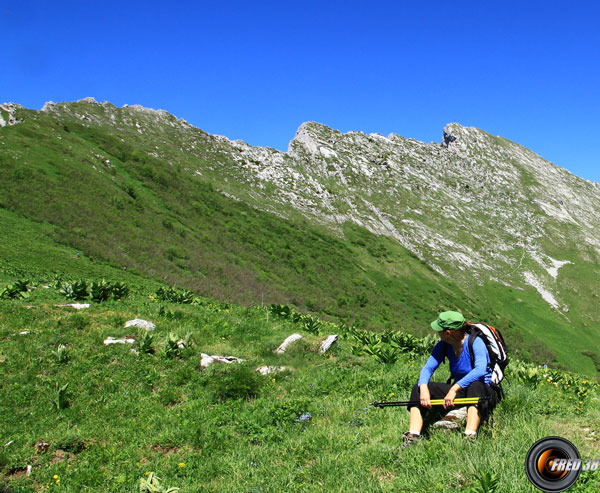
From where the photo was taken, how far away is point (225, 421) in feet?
24.7

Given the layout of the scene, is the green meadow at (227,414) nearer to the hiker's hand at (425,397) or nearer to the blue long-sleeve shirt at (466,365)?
the hiker's hand at (425,397)

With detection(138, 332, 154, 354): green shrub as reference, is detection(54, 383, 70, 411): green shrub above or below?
below

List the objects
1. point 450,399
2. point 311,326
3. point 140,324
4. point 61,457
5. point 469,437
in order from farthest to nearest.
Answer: point 311,326 → point 140,324 → point 61,457 → point 450,399 → point 469,437

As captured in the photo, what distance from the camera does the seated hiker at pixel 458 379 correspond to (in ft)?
18.0

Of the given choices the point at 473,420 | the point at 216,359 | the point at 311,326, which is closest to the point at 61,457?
the point at 216,359

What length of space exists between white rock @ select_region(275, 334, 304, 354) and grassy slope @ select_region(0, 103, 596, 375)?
58.6ft

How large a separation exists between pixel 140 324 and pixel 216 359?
10.3ft

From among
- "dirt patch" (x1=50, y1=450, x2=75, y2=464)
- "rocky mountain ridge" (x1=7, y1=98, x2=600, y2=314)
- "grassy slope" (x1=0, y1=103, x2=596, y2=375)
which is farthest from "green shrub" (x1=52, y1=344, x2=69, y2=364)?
"rocky mountain ridge" (x1=7, y1=98, x2=600, y2=314)

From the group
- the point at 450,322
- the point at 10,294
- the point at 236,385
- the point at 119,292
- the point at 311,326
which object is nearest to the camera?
the point at 450,322

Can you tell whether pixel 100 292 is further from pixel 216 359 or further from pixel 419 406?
pixel 419 406

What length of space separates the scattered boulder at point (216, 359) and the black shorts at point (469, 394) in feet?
20.3

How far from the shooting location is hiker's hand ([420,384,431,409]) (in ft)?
19.0

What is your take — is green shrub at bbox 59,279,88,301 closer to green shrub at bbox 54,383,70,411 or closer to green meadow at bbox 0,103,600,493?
green meadow at bbox 0,103,600,493

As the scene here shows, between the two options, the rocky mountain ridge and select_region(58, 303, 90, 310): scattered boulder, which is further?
the rocky mountain ridge
